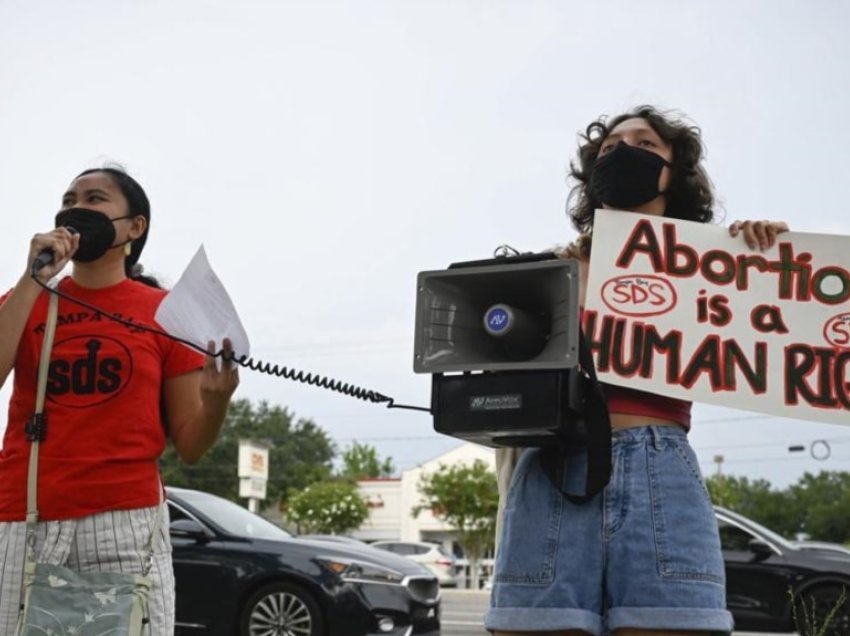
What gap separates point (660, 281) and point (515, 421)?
2.05 ft

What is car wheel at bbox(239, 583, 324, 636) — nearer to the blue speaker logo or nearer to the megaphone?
the megaphone

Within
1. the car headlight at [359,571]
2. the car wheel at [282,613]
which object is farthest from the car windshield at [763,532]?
the car wheel at [282,613]

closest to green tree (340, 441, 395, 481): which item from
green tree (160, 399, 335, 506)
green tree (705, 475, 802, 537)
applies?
green tree (160, 399, 335, 506)

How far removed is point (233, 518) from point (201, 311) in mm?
6793

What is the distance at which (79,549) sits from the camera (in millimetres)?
2830

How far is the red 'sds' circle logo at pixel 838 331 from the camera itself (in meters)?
2.64

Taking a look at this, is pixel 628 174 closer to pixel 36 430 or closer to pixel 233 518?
pixel 36 430

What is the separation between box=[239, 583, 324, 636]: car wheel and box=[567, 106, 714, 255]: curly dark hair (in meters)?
6.22

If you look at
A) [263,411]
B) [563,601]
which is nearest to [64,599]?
[563,601]

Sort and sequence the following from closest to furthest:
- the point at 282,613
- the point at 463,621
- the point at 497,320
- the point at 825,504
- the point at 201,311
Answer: the point at 497,320 → the point at 201,311 → the point at 282,613 → the point at 463,621 → the point at 825,504

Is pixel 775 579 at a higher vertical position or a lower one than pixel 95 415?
lower

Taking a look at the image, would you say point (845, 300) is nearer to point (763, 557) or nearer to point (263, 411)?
point (763, 557)

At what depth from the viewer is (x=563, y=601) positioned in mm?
2305

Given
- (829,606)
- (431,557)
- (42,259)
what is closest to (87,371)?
(42,259)
